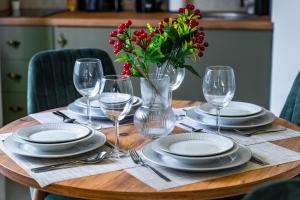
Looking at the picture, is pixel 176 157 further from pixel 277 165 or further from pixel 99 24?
pixel 99 24

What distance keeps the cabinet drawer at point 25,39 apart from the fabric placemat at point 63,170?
192 centimetres

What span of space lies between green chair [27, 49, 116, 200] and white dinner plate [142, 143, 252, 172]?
2.82 feet

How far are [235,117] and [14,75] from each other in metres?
2.00

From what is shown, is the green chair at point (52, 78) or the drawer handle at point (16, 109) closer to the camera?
the green chair at point (52, 78)

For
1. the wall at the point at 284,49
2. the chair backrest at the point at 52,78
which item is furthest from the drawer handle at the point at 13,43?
the wall at the point at 284,49

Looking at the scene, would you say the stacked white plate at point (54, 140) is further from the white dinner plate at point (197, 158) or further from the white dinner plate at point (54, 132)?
the white dinner plate at point (197, 158)

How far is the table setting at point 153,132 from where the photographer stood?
4.50 feet

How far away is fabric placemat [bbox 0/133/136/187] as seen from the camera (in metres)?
1.34

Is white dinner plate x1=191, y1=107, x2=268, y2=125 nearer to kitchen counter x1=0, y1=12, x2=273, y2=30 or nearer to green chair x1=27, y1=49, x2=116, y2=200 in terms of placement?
green chair x1=27, y1=49, x2=116, y2=200

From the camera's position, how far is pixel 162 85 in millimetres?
1615

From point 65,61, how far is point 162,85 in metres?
0.82

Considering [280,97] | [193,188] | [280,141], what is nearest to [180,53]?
[280,141]

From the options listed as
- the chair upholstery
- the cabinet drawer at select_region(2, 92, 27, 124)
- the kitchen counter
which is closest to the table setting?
the chair upholstery

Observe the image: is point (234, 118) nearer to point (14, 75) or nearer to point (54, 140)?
point (54, 140)
